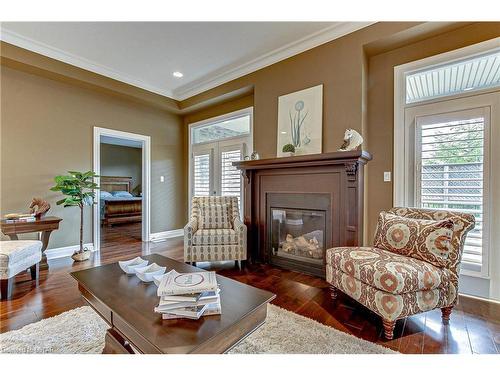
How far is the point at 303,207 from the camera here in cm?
295

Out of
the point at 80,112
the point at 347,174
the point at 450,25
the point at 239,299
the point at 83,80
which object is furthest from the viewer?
the point at 80,112

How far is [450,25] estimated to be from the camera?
2.31 metres

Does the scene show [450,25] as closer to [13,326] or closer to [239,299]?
[239,299]

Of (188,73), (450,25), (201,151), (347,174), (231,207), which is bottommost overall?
(231,207)

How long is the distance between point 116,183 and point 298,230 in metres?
7.46

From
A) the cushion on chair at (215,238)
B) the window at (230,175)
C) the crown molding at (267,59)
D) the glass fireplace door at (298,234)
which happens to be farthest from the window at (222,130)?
the cushion on chair at (215,238)

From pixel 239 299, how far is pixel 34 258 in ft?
8.61

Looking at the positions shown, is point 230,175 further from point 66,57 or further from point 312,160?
point 66,57

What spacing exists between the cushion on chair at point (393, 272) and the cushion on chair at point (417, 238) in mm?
82

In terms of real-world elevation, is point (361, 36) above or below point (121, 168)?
above

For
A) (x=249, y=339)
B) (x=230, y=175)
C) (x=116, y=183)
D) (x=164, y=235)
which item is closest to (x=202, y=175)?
(x=230, y=175)

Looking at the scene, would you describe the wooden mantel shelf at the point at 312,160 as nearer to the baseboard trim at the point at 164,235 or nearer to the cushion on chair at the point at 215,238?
the cushion on chair at the point at 215,238

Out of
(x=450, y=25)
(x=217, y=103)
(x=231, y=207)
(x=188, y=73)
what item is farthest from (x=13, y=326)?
(x=450, y=25)

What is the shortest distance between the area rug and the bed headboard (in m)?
7.08
